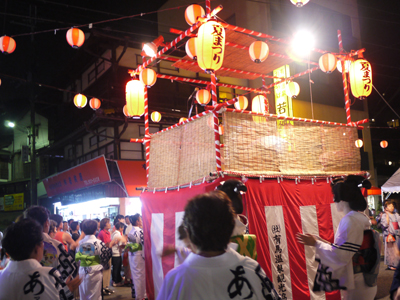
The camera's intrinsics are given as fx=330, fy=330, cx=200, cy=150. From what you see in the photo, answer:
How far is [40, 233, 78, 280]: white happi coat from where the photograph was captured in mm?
4285

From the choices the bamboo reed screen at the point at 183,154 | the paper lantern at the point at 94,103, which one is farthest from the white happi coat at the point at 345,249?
the paper lantern at the point at 94,103

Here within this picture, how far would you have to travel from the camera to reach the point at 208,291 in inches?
72.7

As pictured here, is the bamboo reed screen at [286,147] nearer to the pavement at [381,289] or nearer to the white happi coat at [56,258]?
the white happi coat at [56,258]

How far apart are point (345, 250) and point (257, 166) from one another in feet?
8.52

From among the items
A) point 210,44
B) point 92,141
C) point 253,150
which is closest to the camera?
point 253,150

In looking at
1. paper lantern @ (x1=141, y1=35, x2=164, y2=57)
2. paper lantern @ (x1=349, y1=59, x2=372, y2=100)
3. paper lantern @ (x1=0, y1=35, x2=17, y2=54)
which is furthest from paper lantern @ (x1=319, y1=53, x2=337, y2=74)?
paper lantern @ (x1=0, y1=35, x2=17, y2=54)

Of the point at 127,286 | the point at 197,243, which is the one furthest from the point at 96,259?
the point at 197,243

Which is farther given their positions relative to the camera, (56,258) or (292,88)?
(292,88)

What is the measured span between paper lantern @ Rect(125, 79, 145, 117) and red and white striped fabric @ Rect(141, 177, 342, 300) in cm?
220

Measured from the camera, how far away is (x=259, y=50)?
7.09 m

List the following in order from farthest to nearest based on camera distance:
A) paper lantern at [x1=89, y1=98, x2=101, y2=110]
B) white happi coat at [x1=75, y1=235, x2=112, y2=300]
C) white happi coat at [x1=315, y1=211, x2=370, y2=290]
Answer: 1. paper lantern at [x1=89, y1=98, x2=101, y2=110]
2. white happi coat at [x1=75, y1=235, x2=112, y2=300]
3. white happi coat at [x1=315, y1=211, x2=370, y2=290]

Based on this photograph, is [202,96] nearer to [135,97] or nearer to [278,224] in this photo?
[135,97]

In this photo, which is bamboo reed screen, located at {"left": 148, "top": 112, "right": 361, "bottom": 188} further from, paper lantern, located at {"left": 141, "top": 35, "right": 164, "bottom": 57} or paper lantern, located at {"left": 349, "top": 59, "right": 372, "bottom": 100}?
paper lantern, located at {"left": 141, "top": 35, "right": 164, "bottom": 57}

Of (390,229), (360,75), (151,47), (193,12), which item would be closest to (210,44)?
(151,47)
